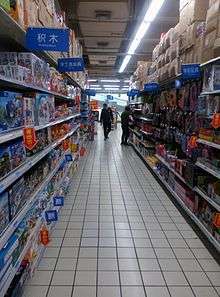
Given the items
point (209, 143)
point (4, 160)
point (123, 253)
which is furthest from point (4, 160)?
point (209, 143)

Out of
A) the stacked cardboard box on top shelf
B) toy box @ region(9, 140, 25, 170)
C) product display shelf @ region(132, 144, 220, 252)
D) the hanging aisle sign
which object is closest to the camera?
toy box @ region(9, 140, 25, 170)

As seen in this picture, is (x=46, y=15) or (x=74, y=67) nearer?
(x=46, y=15)

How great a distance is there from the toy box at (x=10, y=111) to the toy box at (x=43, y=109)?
558mm

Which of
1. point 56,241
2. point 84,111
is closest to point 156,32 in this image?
point 84,111

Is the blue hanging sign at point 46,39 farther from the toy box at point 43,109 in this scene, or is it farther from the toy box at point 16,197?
the toy box at point 16,197

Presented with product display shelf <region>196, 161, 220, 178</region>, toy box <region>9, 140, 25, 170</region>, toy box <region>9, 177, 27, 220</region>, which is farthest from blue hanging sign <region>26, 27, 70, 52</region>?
product display shelf <region>196, 161, 220, 178</region>

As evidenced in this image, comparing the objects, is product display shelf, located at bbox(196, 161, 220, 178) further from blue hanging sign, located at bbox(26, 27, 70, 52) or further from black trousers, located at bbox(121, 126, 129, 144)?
black trousers, located at bbox(121, 126, 129, 144)

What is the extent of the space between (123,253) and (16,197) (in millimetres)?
1587

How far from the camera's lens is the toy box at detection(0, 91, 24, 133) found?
2277mm

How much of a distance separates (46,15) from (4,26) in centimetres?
143

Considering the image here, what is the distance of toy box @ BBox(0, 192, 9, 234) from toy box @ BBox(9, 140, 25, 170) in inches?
9.5

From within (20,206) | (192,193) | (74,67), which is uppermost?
(74,67)

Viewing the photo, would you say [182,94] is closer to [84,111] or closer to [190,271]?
[190,271]

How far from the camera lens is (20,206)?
2730 millimetres
